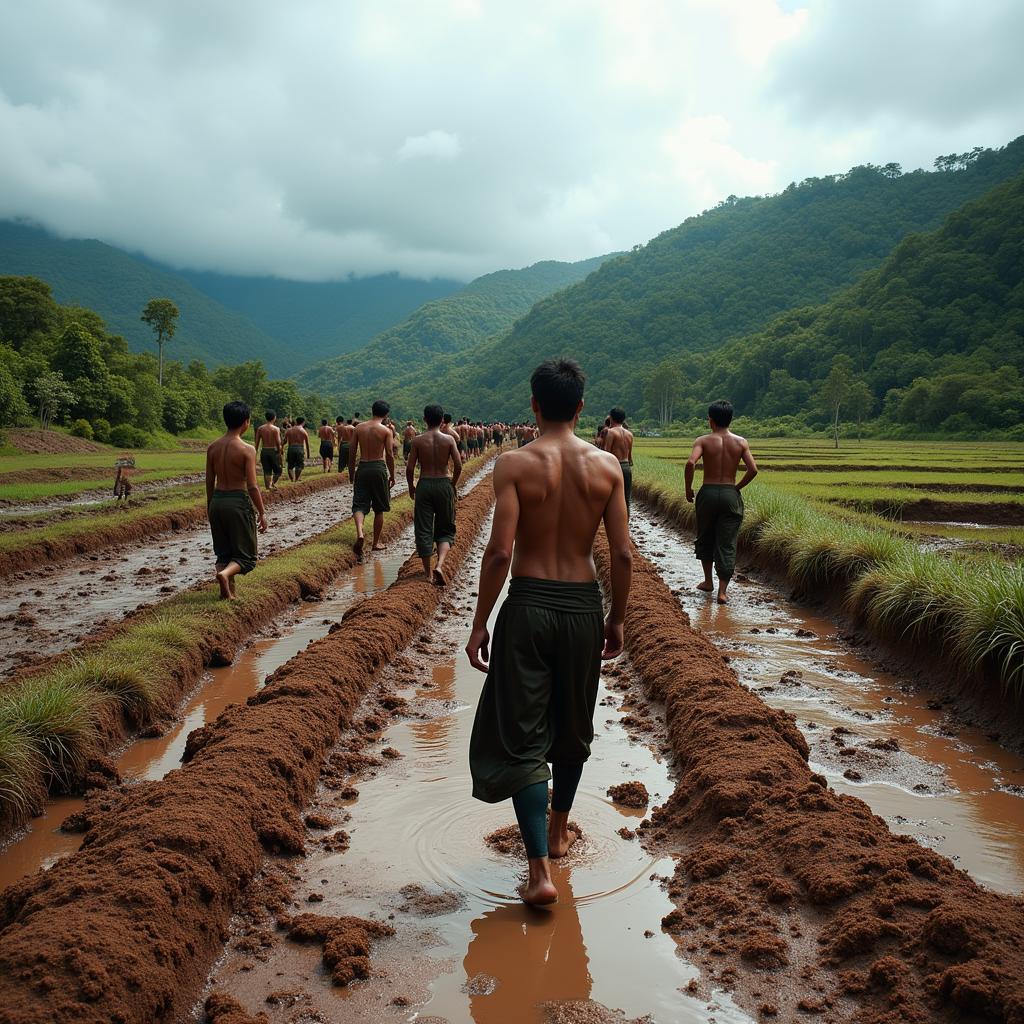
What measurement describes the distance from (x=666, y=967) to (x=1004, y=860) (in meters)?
1.85

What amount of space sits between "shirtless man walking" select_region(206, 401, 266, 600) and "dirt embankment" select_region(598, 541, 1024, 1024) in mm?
5415

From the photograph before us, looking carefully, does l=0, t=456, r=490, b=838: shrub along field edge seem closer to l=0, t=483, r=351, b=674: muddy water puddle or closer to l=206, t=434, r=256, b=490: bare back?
l=0, t=483, r=351, b=674: muddy water puddle

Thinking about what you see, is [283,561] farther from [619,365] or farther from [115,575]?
[619,365]

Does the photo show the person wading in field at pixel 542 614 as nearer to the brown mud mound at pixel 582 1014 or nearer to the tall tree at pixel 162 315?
the brown mud mound at pixel 582 1014

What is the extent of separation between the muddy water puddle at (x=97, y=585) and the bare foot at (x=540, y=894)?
5287 millimetres

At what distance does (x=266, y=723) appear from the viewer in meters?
4.92

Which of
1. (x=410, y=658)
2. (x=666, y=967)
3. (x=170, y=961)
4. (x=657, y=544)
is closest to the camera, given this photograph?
(x=170, y=961)

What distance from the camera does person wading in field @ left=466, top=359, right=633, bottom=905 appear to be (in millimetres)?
3410

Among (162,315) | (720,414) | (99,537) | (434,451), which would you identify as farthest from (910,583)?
(162,315)

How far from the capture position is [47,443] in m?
33.5

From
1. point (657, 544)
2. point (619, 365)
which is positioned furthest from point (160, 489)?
point (619, 365)

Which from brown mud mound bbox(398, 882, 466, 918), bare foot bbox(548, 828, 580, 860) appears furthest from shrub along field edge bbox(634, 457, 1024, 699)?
brown mud mound bbox(398, 882, 466, 918)

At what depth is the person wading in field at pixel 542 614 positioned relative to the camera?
134 inches

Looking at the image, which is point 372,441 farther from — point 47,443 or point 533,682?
point 47,443
